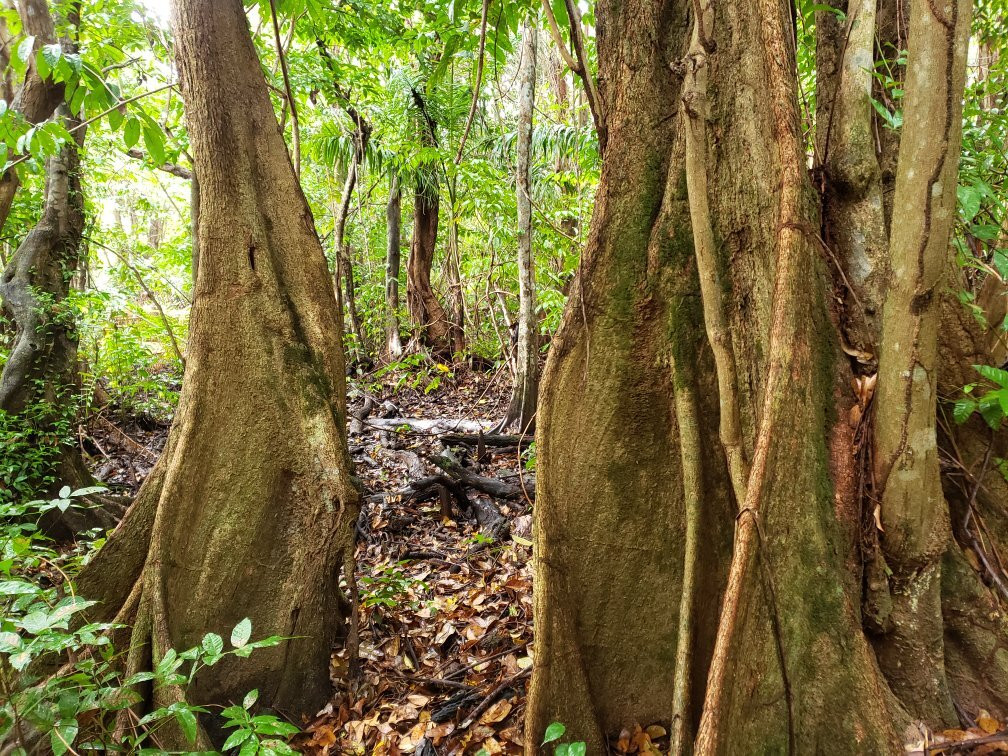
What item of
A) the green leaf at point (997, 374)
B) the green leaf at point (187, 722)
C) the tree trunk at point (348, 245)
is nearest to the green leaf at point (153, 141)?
the green leaf at point (187, 722)

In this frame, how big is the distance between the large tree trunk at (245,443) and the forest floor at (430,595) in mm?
306

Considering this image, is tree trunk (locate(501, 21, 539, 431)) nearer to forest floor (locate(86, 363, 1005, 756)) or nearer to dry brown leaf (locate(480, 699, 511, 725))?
forest floor (locate(86, 363, 1005, 756))

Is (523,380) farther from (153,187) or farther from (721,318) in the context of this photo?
(153,187)

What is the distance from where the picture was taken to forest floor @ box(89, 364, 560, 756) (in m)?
2.57

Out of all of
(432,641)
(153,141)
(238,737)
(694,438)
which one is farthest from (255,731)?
(153,141)

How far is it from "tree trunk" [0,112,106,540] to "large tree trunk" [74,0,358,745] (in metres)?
2.86

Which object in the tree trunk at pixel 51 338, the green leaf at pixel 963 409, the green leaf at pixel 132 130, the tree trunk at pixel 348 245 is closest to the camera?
the green leaf at pixel 963 409

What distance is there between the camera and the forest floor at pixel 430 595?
8.43 feet

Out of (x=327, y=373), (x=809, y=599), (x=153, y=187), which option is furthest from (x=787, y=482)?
(x=153, y=187)

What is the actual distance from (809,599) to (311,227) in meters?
2.73

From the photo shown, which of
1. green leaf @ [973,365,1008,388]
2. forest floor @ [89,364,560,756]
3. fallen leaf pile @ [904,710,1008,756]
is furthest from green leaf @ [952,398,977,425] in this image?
forest floor @ [89,364,560,756]

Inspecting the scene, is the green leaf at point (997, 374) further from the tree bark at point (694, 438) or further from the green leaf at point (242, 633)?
the green leaf at point (242, 633)

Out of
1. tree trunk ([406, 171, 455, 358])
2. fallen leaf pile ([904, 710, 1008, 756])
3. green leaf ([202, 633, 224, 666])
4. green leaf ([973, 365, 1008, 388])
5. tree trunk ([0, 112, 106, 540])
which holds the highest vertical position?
tree trunk ([406, 171, 455, 358])

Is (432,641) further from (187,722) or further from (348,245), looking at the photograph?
(348,245)
